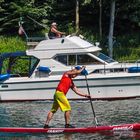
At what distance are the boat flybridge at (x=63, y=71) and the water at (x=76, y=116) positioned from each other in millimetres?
493

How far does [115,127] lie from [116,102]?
7171 mm

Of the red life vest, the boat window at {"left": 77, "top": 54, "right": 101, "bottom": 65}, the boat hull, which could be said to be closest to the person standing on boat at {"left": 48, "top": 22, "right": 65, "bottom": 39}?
the boat window at {"left": 77, "top": 54, "right": 101, "bottom": 65}

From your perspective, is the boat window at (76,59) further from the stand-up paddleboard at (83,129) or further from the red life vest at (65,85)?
the stand-up paddleboard at (83,129)

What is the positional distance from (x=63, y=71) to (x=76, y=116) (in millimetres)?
5013

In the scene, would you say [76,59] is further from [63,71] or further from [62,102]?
[62,102]

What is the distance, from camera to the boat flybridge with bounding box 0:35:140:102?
2572 centimetres

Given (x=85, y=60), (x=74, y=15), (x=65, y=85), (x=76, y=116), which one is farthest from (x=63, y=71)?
(x=74, y=15)

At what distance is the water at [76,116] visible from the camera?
17703 mm

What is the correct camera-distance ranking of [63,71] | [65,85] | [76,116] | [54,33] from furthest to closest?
1. [54,33]
2. [63,71]
3. [76,116]
4. [65,85]

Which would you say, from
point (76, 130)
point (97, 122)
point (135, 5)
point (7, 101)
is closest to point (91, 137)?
point (76, 130)

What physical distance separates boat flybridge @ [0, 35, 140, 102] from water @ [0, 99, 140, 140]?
0.49 meters

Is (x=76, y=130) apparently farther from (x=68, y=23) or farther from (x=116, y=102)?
(x=68, y=23)

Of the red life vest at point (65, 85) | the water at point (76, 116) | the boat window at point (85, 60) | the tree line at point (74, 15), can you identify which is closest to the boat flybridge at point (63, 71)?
the boat window at point (85, 60)

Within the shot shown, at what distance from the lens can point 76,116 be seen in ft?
70.8
